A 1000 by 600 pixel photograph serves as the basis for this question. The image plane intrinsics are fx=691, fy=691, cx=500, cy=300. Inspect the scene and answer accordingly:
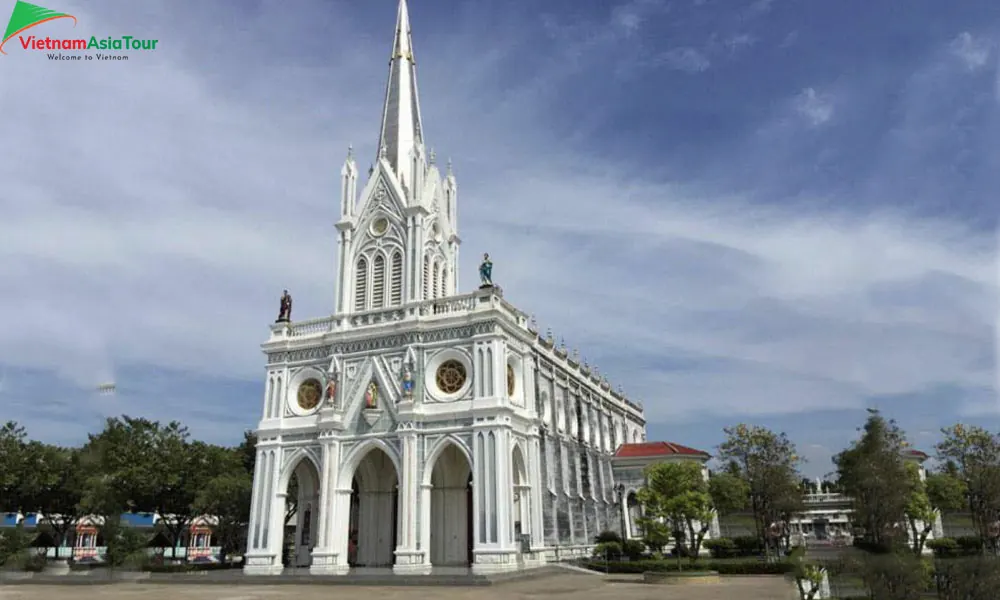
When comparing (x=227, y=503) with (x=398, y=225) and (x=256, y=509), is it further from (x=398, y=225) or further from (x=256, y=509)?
(x=398, y=225)

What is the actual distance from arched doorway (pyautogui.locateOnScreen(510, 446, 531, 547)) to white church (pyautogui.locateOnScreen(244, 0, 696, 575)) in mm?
51

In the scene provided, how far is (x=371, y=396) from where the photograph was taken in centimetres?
3109

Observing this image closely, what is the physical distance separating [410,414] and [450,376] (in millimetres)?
2462

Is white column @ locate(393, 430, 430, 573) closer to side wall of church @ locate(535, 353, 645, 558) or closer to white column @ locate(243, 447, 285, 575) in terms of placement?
white column @ locate(243, 447, 285, 575)

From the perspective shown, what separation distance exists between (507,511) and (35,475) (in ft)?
95.7

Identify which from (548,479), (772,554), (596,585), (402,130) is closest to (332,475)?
(548,479)

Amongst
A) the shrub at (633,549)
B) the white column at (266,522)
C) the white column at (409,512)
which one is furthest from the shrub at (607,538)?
→ the white column at (266,522)

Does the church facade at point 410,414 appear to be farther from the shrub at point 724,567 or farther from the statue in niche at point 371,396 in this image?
the shrub at point 724,567

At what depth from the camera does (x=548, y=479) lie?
110 feet

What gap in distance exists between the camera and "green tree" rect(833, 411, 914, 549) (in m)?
8.11

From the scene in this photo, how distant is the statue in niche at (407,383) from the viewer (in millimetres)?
30094

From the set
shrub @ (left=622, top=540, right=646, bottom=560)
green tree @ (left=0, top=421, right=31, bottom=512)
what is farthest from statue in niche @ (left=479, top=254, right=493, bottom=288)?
green tree @ (left=0, top=421, right=31, bottom=512)

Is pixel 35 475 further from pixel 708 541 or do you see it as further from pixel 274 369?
pixel 708 541

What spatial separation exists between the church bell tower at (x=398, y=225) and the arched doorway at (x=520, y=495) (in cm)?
859
